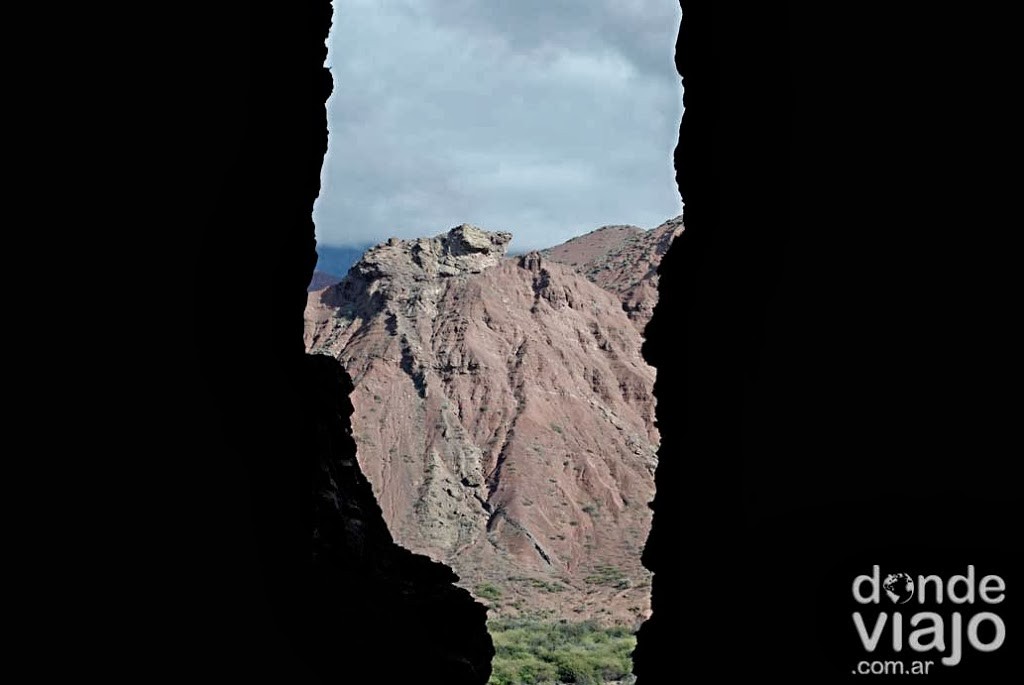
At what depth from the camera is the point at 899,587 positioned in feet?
24.8

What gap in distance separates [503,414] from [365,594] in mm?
63191

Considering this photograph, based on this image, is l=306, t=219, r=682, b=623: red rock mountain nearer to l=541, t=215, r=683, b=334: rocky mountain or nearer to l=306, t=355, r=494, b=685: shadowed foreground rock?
l=541, t=215, r=683, b=334: rocky mountain

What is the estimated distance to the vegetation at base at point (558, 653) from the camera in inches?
1421

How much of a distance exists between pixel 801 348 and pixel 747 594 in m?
3.05

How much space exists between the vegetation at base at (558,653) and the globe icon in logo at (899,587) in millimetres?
28889

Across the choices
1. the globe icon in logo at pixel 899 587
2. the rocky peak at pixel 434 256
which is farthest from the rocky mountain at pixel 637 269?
the globe icon in logo at pixel 899 587

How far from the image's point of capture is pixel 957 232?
24.4ft

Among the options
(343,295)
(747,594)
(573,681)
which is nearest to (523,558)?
(573,681)

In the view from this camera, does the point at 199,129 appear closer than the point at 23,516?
No

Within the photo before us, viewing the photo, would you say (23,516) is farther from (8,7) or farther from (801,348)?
(801,348)

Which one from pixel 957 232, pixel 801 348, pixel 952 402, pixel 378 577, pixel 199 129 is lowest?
pixel 378 577

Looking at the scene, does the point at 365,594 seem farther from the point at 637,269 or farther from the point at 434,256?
the point at 637,269

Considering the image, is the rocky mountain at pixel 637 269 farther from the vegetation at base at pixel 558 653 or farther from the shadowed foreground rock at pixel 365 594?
the shadowed foreground rock at pixel 365 594

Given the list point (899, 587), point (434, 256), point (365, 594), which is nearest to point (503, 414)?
point (434, 256)
